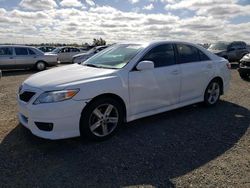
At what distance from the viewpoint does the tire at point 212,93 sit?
6.26 meters

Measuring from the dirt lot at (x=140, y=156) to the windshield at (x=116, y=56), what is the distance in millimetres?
1206

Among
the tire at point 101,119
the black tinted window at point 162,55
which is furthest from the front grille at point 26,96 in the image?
the black tinted window at point 162,55

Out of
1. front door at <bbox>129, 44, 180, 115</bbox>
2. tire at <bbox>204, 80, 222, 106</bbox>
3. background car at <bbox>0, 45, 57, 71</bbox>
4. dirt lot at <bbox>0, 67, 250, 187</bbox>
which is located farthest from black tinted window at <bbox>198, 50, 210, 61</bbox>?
background car at <bbox>0, 45, 57, 71</bbox>

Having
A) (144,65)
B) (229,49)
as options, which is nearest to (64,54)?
(229,49)

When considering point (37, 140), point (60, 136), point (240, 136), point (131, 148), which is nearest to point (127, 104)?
point (131, 148)

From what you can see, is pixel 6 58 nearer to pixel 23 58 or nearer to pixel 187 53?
pixel 23 58

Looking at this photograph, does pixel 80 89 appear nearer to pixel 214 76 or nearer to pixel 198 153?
pixel 198 153

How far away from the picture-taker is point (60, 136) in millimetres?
3939

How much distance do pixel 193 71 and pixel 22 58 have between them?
1208cm

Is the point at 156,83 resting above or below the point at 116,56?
below

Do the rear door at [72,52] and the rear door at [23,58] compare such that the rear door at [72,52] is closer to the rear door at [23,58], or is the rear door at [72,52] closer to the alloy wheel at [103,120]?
the rear door at [23,58]

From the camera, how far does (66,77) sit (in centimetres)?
427

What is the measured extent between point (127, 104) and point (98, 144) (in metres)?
0.83

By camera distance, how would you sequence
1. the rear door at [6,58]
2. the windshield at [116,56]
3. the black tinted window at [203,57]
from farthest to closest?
1. the rear door at [6,58]
2. the black tinted window at [203,57]
3. the windshield at [116,56]
